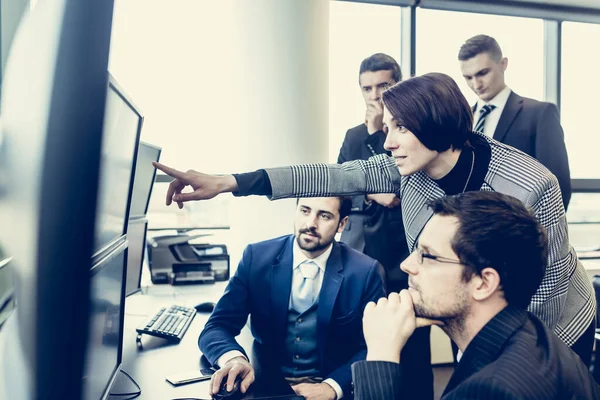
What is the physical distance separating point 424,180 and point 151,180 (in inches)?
38.6

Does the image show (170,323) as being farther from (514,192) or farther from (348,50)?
(348,50)

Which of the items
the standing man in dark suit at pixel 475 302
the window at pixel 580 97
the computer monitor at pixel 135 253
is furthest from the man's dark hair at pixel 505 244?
the window at pixel 580 97

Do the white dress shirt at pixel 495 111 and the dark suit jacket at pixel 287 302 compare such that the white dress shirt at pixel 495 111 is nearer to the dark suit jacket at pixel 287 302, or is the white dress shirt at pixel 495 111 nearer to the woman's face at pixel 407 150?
the dark suit jacket at pixel 287 302

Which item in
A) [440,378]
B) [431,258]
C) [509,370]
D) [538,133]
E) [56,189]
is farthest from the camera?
[440,378]

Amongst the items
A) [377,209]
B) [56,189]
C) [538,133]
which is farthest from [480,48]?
[56,189]

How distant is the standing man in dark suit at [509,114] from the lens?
6.97ft

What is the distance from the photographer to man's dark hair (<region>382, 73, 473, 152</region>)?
1338 millimetres

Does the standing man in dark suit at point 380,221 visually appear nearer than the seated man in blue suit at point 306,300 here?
No

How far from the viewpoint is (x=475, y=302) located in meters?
1.07

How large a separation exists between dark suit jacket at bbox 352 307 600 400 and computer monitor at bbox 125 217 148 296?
922 millimetres

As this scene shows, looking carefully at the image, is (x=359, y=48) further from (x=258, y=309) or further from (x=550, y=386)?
(x=550, y=386)

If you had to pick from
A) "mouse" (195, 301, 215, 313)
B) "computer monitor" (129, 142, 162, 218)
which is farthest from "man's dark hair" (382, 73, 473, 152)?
"mouse" (195, 301, 215, 313)

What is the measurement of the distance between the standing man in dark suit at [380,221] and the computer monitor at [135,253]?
87 centimetres

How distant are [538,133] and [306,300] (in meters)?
1.17
